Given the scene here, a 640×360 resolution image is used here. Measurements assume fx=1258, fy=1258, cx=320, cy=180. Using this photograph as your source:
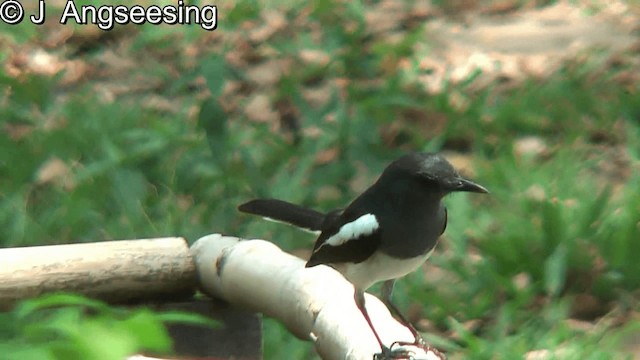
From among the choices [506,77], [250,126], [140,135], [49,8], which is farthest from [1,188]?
[506,77]

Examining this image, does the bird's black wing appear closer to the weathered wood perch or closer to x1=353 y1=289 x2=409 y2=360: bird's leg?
the weathered wood perch

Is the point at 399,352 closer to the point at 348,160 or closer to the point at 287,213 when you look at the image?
the point at 287,213

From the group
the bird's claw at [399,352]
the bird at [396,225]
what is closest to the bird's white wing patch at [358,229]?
the bird at [396,225]

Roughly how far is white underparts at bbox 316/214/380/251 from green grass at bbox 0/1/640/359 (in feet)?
2.85

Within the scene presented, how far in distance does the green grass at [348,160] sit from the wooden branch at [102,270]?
0.71 metres

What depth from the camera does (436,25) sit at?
6.75 meters

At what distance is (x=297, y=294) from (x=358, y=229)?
262mm

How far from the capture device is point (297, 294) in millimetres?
3148

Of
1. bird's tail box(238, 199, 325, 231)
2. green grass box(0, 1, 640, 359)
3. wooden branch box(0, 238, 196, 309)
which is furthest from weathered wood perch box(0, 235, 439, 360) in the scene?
green grass box(0, 1, 640, 359)

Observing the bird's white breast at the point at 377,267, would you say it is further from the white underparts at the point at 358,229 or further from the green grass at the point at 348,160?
the green grass at the point at 348,160

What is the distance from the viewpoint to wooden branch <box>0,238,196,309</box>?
10.5 ft

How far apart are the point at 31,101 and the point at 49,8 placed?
48.5 inches

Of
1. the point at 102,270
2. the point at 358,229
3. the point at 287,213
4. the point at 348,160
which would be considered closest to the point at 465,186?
the point at 358,229

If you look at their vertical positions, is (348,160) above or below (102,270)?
below
